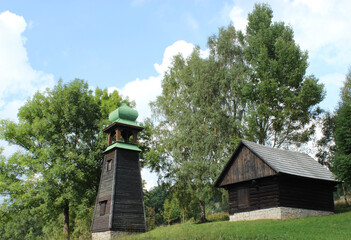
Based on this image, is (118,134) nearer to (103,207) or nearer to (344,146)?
(103,207)

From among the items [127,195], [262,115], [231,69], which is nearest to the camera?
[127,195]

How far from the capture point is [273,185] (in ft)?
73.4

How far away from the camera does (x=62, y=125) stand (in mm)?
30578

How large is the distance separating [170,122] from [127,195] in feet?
42.3

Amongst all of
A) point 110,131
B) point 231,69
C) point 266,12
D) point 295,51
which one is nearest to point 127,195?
point 110,131

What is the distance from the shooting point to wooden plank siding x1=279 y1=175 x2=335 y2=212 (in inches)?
880

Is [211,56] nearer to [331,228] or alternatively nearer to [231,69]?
[231,69]

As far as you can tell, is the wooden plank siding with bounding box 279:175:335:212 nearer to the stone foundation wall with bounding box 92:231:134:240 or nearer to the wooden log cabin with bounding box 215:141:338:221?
the wooden log cabin with bounding box 215:141:338:221

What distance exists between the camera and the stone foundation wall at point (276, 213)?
2159 centimetres

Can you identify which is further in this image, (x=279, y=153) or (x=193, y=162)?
(x=193, y=162)

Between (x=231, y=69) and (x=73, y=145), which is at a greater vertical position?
(x=231, y=69)

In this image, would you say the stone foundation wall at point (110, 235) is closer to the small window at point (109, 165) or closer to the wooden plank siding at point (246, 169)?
the small window at point (109, 165)

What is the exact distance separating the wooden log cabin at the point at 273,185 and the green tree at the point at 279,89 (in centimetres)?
514

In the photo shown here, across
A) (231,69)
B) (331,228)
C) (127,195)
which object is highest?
(231,69)
